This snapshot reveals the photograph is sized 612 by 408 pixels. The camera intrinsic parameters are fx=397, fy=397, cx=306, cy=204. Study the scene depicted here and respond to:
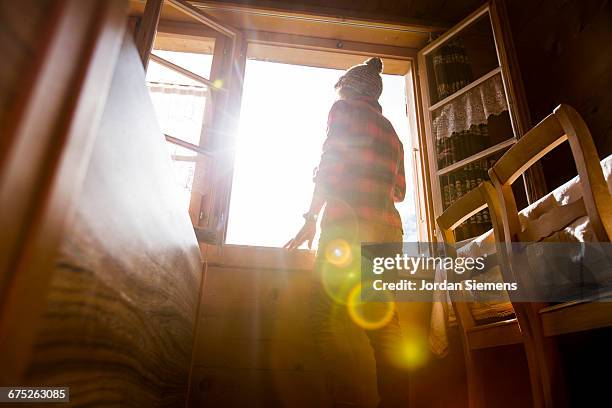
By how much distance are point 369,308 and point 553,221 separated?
622 mm

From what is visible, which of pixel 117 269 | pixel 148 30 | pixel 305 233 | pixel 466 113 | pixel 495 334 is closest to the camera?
pixel 117 269

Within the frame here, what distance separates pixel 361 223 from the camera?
1.38 metres

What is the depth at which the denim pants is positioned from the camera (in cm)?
128

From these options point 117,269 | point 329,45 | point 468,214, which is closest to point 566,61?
point 329,45

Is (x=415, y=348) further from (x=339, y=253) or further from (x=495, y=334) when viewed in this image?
(x=339, y=253)

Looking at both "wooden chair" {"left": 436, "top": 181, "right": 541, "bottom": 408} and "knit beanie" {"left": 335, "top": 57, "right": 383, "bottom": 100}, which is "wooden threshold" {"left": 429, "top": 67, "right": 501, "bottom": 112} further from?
"wooden chair" {"left": 436, "top": 181, "right": 541, "bottom": 408}

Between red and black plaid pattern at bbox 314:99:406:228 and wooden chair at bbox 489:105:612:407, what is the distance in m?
0.42

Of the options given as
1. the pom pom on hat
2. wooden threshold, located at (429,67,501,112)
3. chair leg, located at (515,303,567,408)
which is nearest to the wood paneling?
chair leg, located at (515,303,567,408)

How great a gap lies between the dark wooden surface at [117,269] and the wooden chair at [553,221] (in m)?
0.84

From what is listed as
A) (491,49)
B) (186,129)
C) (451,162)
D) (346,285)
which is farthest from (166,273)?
(491,49)

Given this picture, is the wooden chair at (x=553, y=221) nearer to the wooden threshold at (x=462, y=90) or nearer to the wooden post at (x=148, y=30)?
the wooden threshold at (x=462, y=90)

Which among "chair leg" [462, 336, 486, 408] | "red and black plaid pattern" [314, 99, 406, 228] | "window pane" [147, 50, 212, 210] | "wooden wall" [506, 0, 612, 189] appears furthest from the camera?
"wooden wall" [506, 0, 612, 189]

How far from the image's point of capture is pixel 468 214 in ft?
4.33

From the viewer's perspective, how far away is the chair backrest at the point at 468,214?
1.15 metres
